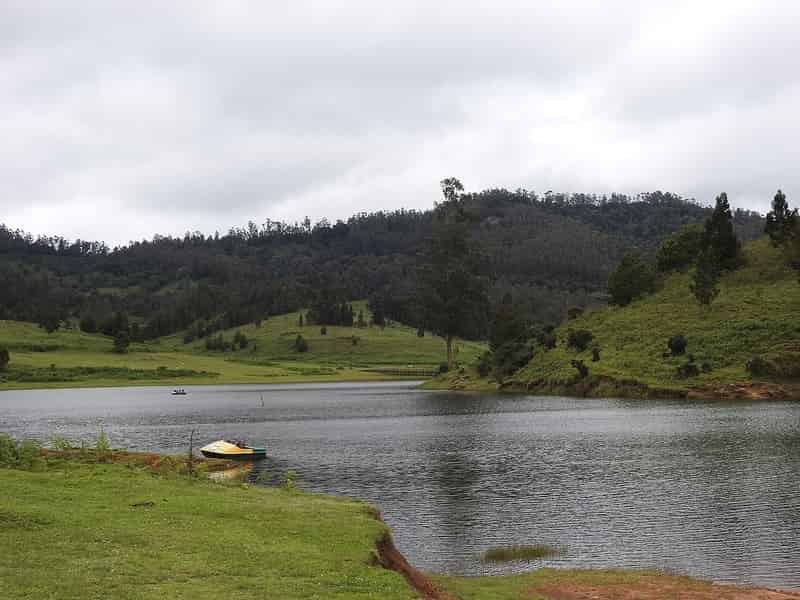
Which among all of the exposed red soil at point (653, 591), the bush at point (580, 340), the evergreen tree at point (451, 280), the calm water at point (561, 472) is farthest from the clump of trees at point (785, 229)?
the exposed red soil at point (653, 591)

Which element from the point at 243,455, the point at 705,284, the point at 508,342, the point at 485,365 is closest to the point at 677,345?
the point at 705,284

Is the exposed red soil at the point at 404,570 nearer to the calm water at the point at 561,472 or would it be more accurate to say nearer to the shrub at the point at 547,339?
the calm water at the point at 561,472

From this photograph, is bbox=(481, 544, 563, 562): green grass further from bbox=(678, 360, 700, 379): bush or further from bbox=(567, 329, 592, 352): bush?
bbox=(567, 329, 592, 352): bush

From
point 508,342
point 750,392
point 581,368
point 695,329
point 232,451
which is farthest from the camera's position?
point 508,342

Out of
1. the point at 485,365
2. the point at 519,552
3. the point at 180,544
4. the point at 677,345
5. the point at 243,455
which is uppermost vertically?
the point at 677,345

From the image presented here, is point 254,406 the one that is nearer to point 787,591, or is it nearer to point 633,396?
point 633,396

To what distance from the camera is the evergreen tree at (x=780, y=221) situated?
12412cm

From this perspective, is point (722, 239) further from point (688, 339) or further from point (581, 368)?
point (581, 368)

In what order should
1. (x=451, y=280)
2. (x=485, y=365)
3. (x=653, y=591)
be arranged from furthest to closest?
(x=451, y=280) < (x=485, y=365) < (x=653, y=591)

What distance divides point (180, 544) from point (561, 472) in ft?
94.6

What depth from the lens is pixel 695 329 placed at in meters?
112

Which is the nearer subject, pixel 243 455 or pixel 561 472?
pixel 561 472

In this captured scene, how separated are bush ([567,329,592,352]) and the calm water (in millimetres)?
29061

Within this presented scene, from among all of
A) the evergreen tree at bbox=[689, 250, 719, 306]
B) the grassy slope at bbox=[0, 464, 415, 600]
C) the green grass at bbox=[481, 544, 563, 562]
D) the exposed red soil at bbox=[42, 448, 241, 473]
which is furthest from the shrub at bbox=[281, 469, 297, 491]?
the evergreen tree at bbox=[689, 250, 719, 306]
